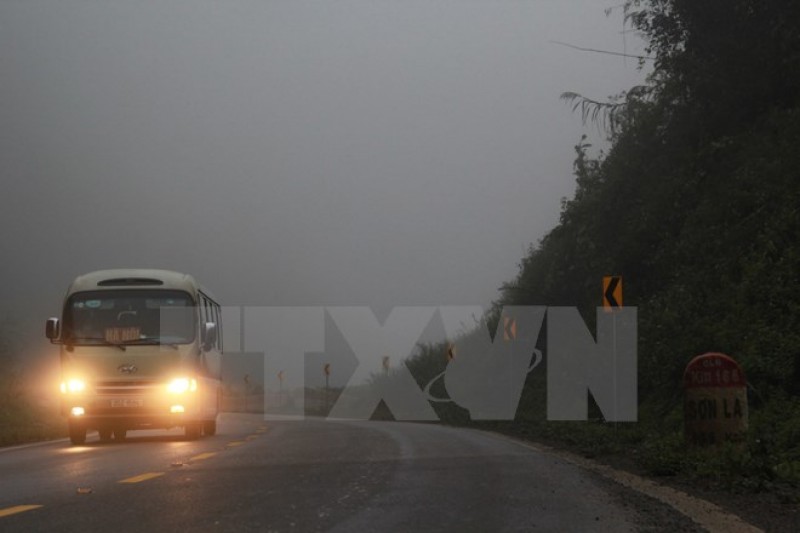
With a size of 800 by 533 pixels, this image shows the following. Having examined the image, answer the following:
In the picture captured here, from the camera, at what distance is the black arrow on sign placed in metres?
18.2

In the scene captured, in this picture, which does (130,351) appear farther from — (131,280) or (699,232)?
(699,232)

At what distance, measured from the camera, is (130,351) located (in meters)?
17.2

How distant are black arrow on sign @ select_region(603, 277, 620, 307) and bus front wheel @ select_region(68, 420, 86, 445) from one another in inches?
380

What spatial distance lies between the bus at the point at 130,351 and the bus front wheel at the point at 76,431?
2cm

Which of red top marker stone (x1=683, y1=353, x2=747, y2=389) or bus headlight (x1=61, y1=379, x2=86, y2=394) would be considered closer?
red top marker stone (x1=683, y1=353, x2=747, y2=389)

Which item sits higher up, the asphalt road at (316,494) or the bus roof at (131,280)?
the bus roof at (131,280)

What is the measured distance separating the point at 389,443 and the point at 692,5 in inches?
616

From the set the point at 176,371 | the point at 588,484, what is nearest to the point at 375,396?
the point at 176,371

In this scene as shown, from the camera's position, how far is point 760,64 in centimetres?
2467

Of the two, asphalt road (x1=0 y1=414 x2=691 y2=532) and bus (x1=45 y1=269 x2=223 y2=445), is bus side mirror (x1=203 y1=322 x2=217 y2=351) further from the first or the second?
asphalt road (x1=0 y1=414 x2=691 y2=532)

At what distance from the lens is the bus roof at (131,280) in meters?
17.9

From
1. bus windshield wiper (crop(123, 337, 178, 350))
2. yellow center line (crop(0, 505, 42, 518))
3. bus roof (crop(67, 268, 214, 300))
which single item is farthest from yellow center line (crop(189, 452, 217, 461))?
bus roof (crop(67, 268, 214, 300))

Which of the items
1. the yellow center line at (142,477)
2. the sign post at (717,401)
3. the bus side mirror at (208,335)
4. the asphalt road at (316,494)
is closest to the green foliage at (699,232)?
the sign post at (717,401)

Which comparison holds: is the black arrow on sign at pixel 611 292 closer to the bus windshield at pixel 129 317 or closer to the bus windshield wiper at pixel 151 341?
the bus windshield at pixel 129 317
